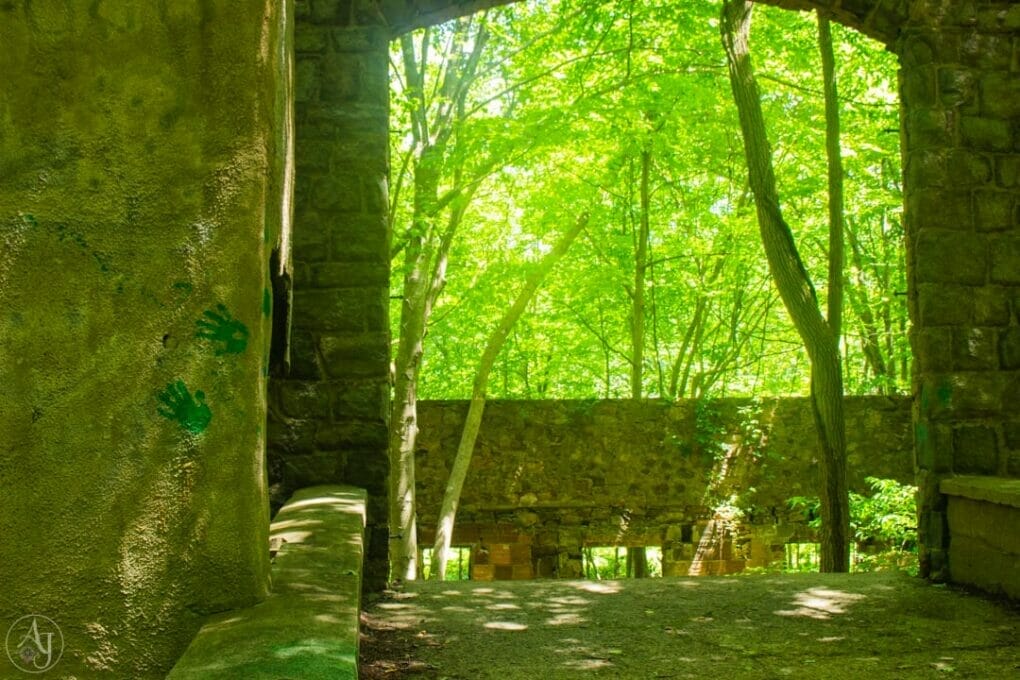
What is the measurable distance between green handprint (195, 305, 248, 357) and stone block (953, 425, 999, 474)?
374cm

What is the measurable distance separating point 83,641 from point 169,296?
2.51 ft

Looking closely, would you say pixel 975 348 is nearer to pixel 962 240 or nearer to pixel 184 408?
pixel 962 240

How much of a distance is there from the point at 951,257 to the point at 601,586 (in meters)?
2.38

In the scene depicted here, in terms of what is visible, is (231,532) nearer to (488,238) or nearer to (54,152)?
(54,152)

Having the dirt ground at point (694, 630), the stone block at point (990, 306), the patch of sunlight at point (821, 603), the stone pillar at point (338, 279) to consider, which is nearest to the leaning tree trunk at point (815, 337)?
the dirt ground at point (694, 630)

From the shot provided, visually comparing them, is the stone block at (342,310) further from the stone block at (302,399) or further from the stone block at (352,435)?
the stone block at (352,435)

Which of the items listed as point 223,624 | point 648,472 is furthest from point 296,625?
point 648,472

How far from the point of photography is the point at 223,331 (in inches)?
90.2

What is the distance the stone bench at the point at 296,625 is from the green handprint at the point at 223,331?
601 millimetres

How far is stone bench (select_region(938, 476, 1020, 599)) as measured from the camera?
13.8ft

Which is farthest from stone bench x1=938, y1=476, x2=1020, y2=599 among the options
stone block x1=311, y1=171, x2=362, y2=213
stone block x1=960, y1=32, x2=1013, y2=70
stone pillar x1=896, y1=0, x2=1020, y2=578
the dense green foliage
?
the dense green foliage

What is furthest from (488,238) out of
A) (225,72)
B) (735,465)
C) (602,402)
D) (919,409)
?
(225,72)

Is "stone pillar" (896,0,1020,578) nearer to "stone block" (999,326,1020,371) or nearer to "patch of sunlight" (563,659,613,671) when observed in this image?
"stone block" (999,326,1020,371)

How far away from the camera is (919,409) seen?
495 cm
